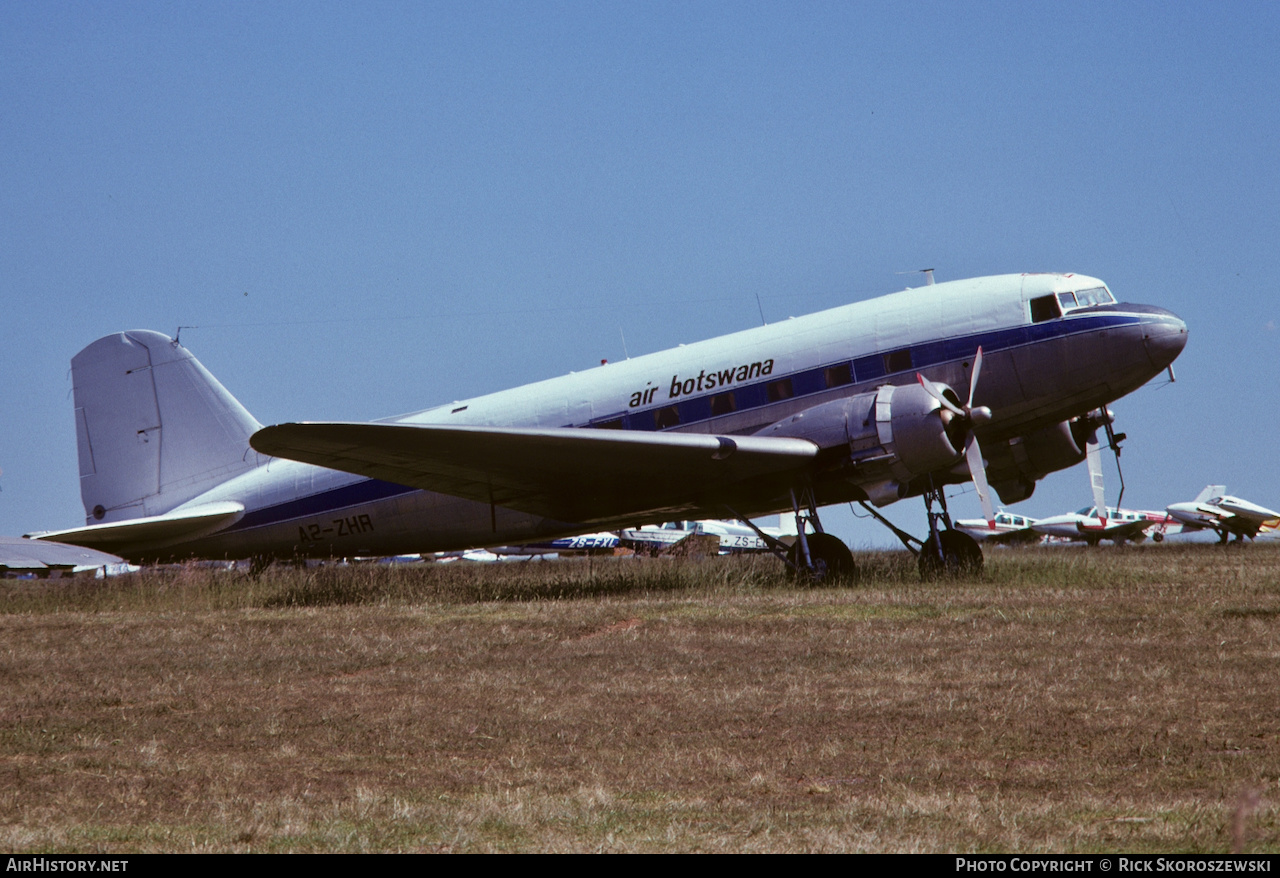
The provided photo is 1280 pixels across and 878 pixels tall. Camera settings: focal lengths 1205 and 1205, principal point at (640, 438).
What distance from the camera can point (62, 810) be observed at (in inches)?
265

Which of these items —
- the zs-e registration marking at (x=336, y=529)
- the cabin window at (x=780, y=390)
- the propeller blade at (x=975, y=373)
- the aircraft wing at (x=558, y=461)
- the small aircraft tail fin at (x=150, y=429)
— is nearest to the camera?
the aircraft wing at (x=558, y=461)

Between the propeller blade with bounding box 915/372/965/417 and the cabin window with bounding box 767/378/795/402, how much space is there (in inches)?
83.1

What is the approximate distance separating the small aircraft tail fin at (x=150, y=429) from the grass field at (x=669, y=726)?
25.5 feet

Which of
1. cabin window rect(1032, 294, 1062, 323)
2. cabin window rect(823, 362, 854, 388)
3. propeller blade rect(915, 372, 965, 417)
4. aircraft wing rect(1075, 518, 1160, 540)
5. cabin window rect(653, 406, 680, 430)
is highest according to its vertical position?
cabin window rect(1032, 294, 1062, 323)

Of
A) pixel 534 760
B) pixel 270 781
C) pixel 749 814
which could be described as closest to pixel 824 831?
pixel 749 814

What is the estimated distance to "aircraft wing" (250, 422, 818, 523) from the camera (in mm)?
17734

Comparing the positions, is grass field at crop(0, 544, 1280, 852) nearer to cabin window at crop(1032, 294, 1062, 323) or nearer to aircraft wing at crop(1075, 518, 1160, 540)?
cabin window at crop(1032, 294, 1062, 323)

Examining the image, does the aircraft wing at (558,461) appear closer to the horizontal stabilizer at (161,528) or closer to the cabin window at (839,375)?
the cabin window at (839,375)

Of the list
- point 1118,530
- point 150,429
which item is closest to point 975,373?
point 150,429

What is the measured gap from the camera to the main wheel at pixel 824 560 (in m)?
18.5

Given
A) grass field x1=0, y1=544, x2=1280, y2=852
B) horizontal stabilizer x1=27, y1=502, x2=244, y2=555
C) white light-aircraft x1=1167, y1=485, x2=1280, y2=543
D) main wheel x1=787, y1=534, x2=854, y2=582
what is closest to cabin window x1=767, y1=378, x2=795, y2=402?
main wheel x1=787, y1=534, x2=854, y2=582

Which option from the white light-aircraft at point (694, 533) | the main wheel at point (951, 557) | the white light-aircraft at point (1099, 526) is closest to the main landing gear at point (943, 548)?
the main wheel at point (951, 557)

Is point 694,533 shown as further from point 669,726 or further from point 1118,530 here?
point 669,726
